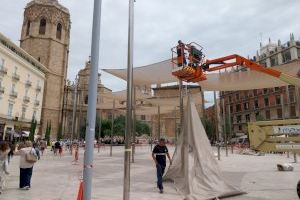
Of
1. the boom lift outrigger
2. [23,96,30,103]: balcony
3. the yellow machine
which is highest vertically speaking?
[23,96,30,103]: balcony

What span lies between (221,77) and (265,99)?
44.3 m

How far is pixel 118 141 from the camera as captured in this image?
185 feet

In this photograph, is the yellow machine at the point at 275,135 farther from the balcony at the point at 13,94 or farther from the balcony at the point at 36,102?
the balcony at the point at 36,102

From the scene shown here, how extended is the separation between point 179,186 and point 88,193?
14.6 ft

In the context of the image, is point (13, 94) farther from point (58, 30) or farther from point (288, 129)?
point (288, 129)

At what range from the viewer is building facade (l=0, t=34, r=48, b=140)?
3616 cm

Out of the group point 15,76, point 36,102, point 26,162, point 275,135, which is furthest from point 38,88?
point 275,135

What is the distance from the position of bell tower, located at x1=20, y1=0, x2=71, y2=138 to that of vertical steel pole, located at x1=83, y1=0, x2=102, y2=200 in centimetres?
5310

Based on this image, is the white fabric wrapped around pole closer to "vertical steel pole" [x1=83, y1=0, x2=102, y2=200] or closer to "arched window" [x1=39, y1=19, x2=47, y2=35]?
"vertical steel pole" [x1=83, y1=0, x2=102, y2=200]

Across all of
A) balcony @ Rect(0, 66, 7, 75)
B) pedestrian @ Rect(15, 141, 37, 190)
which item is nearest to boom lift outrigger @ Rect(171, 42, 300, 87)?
pedestrian @ Rect(15, 141, 37, 190)

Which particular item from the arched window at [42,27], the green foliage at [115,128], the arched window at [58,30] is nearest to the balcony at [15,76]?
the green foliage at [115,128]

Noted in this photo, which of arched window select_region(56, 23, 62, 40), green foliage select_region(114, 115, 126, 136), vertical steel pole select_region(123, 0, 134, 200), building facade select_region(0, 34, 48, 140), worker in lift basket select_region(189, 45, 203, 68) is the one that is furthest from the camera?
arched window select_region(56, 23, 62, 40)

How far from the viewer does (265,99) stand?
55000 millimetres

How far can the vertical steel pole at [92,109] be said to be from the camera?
14.2 feet
